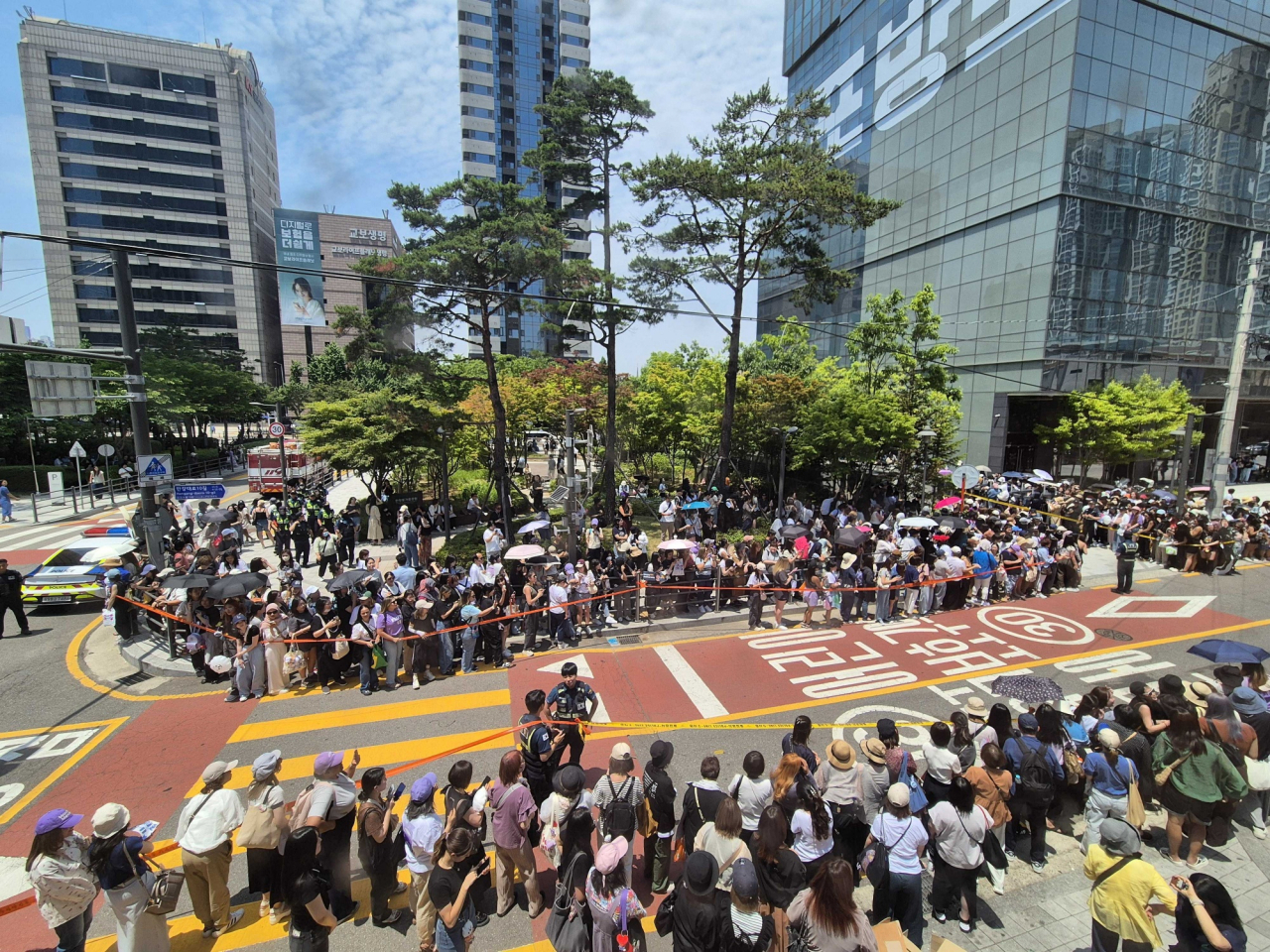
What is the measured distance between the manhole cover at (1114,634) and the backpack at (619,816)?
11.6 m

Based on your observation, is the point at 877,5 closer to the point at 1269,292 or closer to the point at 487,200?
the point at 1269,292

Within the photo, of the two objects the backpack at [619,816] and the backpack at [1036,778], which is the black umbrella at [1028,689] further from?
the backpack at [619,816]

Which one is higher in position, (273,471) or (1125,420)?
(1125,420)

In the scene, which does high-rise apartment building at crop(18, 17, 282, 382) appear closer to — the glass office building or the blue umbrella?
the glass office building

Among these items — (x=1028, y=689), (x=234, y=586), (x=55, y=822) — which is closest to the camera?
(x=55, y=822)

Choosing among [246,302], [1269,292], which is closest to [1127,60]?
[1269,292]

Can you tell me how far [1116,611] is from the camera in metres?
13.1

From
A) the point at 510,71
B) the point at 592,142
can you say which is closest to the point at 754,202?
the point at 592,142

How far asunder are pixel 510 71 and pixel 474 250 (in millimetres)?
75825

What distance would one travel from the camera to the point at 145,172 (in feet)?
211

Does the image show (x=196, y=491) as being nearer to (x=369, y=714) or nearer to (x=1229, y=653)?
(x=369, y=714)

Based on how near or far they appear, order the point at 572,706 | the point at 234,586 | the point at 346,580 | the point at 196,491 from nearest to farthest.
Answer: the point at 572,706, the point at 234,586, the point at 346,580, the point at 196,491

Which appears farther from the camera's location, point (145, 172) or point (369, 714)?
point (145, 172)

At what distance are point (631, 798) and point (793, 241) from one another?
19.2m
